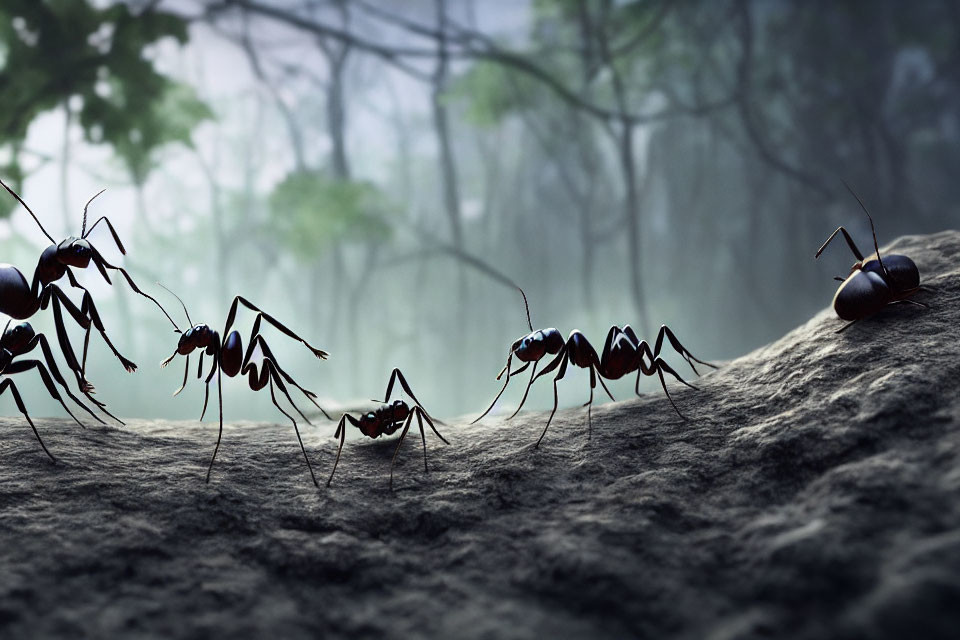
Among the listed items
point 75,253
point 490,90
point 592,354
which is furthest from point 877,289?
point 490,90

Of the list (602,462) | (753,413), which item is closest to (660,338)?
(753,413)

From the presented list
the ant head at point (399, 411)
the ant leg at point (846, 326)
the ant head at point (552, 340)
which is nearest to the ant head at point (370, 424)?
the ant head at point (399, 411)

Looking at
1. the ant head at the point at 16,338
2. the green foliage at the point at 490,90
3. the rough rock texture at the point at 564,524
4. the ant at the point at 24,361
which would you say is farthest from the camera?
the green foliage at the point at 490,90

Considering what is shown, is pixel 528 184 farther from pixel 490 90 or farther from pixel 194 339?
pixel 194 339

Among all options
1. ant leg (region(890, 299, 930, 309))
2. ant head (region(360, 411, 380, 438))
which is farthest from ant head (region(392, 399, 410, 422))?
ant leg (region(890, 299, 930, 309))

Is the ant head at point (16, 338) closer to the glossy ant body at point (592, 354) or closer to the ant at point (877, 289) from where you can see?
the glossy ant body at point (592, 354)

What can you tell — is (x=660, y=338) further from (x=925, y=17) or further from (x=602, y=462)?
(x=925, y=17)

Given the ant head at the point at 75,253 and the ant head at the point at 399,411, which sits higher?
the ant head at the point at 75,253
